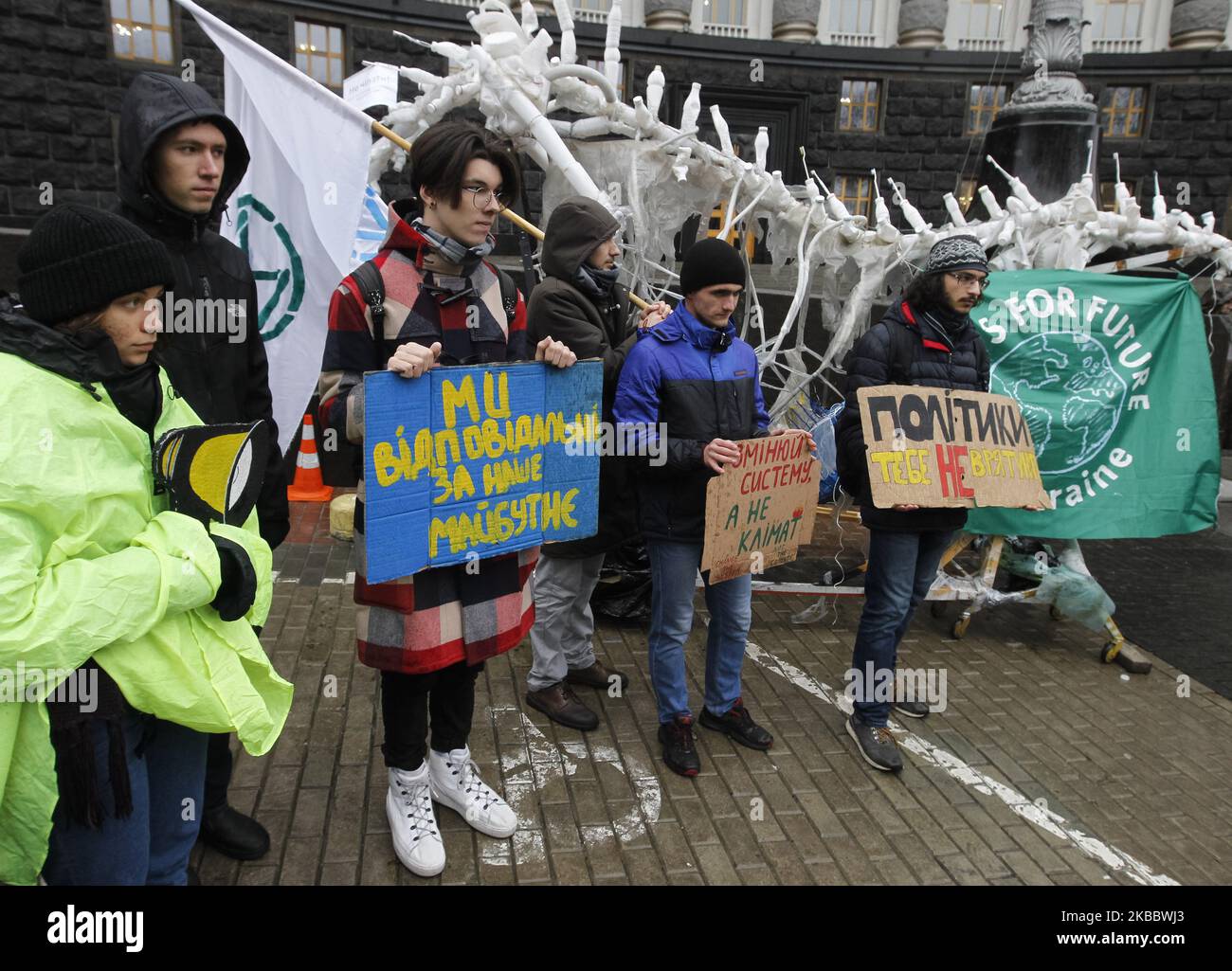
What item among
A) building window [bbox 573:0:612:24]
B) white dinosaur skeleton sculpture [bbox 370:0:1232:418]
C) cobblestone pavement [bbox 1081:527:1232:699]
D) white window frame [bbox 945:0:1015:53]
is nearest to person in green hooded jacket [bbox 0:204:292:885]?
white dinosaur skeleton sculpture [bbox 370:0:1232:418]

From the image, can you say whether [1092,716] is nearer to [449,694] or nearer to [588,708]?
[588,708]

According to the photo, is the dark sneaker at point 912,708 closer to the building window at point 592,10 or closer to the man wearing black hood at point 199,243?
the man wearing black hood at point 199,243

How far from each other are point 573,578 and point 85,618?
224 centimetres

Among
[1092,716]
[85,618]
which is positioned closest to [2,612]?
[85,618]

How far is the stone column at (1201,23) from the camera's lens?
1530 centimetres

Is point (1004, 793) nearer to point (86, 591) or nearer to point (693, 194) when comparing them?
point (86, 591)

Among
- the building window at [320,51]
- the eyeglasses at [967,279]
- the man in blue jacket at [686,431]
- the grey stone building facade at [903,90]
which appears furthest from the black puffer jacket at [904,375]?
the building window at [320,51]

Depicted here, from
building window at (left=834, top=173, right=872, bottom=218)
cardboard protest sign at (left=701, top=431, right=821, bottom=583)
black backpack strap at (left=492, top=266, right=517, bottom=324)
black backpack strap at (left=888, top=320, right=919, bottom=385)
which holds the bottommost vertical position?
cardboard protest sign at (left=701, top=431, right=821, bottom=583)

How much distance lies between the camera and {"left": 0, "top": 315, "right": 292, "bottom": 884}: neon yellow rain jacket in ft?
4.89

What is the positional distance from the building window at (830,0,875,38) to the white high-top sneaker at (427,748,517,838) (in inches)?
669

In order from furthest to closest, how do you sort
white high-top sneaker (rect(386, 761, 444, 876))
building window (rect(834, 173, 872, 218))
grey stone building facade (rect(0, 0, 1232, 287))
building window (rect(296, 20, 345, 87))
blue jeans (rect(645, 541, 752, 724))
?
building window (rect(834, 173, 872, 218)), grey stone building facade (rect(0, 0, 1232, 287)), building window (rect(296, 20, 345, 87)), blue jeans (rect(645, 541, 752, 724)), white high-top sneaker (rect(386, 761, 444, 876))

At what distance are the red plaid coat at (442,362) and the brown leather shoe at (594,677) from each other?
4.32 feet

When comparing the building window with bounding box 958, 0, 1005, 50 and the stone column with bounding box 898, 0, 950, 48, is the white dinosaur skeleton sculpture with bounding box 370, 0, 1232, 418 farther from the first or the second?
the building window with bounding box 958, 0, 1005, 50

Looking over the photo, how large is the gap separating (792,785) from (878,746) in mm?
442
